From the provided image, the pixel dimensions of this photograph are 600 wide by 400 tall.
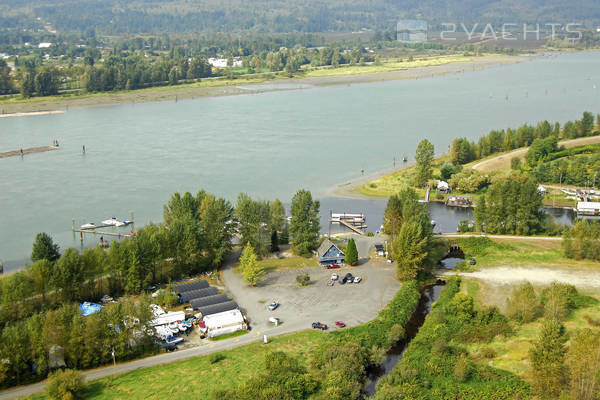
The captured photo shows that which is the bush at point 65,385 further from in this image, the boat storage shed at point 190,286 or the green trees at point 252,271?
the green trees at point 252,271

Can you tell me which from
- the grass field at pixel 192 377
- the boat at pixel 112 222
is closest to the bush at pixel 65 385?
the grass field at pixel 192 377

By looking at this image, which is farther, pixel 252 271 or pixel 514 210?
pixel 514 210

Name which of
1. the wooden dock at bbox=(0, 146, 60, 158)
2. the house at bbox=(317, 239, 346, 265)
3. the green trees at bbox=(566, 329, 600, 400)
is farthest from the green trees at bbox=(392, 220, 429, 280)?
the wooden dock at bbox=(0, 146, 60, 158)

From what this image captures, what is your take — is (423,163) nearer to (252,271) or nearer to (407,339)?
(252,271)

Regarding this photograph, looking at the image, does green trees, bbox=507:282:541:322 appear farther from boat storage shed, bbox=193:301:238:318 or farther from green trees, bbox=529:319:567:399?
boat storage shed, bbox=193:301:238:318

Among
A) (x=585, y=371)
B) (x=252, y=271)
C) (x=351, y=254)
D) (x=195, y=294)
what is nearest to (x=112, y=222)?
(x=195, y=294)

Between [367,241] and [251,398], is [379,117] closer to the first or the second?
[367,241]

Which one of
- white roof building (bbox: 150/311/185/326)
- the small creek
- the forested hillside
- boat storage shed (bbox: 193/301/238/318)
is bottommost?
the small creek
